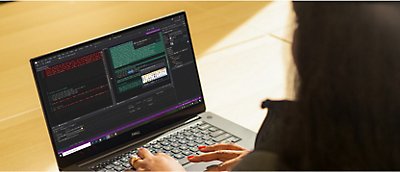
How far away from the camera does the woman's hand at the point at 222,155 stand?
158cm

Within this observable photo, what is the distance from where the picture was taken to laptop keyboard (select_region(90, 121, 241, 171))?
65.4 inches

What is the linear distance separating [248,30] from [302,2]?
1.54 meters

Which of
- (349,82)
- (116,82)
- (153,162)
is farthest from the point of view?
(116,82)

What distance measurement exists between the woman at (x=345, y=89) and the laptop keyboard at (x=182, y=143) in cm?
78

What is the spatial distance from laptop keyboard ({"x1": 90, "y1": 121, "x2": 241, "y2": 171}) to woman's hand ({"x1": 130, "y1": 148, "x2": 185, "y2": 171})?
0.04 meters

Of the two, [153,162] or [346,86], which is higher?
[346,86]

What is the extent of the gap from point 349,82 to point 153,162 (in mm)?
775

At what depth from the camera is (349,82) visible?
0.86 m

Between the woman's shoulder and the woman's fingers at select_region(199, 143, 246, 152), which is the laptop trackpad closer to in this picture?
the woman's fingers at select_region(199, 143, 246, 152)

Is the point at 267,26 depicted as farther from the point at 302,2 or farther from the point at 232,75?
the point at 302,2

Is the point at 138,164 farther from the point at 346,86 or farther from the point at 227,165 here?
the point at 346,86

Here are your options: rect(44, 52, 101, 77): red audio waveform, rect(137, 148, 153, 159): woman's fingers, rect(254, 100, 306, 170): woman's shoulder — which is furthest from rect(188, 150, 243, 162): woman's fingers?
rect(254, 100, 306, 170): woman's shoulder

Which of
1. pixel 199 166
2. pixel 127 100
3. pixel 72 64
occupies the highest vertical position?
pixel 72 64

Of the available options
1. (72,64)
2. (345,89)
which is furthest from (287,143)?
(72,64)
